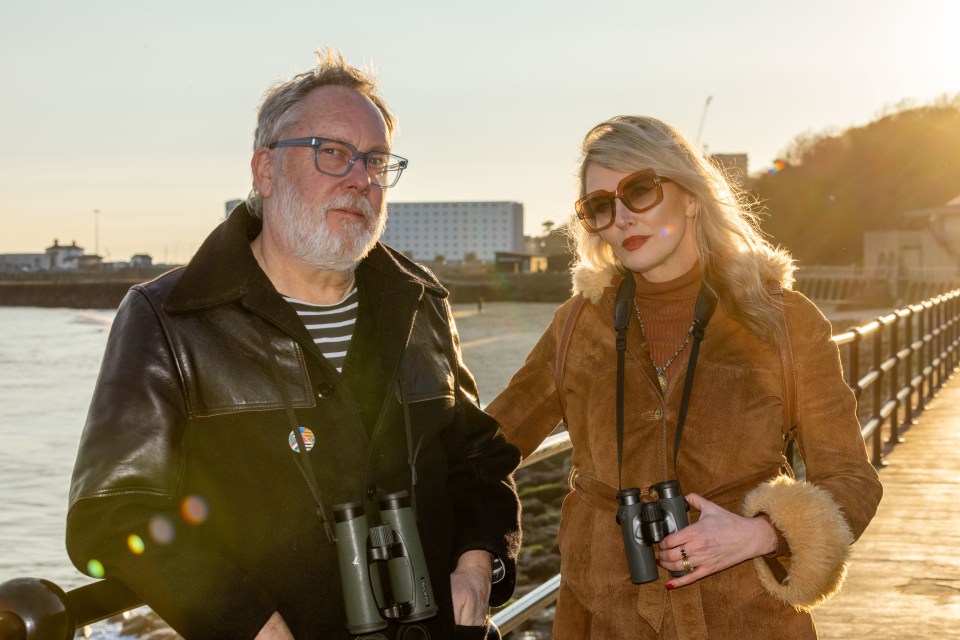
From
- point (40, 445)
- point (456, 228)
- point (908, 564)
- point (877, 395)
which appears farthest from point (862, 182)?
point (456, 228)

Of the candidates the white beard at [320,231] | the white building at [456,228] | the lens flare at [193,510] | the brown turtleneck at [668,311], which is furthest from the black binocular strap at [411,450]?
the white building at [456,228]

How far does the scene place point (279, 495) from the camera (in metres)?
1.84

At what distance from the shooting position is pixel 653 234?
7.71ft

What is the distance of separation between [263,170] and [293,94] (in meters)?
0.17

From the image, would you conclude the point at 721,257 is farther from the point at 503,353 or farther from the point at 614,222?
the point at 503,353

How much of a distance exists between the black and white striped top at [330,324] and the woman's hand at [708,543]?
2.42 feet

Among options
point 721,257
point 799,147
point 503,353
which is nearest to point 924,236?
point 503,353

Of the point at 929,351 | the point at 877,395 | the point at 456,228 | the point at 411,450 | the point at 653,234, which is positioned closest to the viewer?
the point at 411,450

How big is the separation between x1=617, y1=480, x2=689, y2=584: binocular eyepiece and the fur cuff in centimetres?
18

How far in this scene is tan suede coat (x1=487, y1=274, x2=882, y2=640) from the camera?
7.06 ft

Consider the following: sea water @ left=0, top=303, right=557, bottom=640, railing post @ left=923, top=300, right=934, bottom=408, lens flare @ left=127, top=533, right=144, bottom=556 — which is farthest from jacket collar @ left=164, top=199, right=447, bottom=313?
railing post @ left=923, top=300, right=934, bottom=408

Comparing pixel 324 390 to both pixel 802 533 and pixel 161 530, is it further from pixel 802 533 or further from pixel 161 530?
pixel 802 533

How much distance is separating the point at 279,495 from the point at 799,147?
9261cm

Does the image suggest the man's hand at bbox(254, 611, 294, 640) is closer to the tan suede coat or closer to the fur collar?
the tan suede coat
